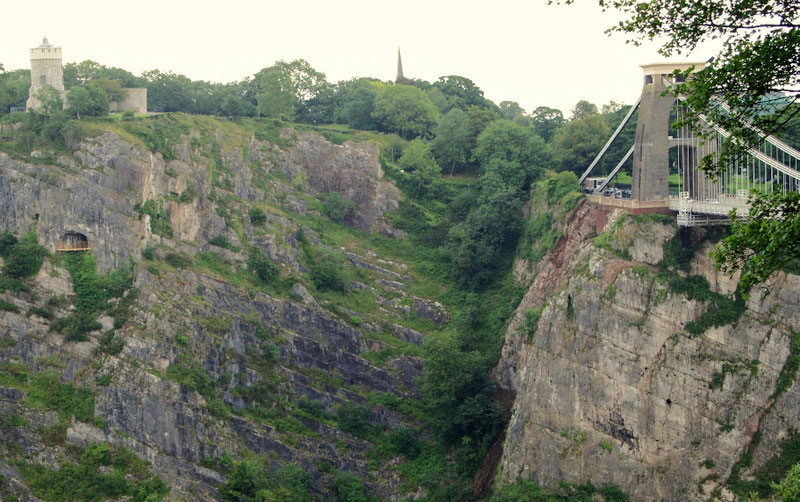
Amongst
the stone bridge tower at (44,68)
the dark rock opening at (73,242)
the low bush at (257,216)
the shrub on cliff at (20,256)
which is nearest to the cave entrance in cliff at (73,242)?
the dark rock opening at (73,242)

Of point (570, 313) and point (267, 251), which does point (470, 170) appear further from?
point (570, 313)

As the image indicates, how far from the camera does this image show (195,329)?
50.5m

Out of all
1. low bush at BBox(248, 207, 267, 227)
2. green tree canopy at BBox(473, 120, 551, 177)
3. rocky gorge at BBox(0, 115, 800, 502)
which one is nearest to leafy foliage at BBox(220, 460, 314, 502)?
rocky gorge at BBox(0, 115, 800, 502)

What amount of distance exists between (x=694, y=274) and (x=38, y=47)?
4167cm

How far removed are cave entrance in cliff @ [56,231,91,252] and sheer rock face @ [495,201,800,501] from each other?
2337cm

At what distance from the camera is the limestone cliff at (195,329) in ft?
154

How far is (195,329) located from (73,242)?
7898 mm

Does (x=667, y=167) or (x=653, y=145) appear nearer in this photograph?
(x=667, y=167)

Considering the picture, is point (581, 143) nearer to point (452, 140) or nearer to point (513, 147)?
point (513, 147)

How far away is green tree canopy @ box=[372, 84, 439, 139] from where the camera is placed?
73275mm

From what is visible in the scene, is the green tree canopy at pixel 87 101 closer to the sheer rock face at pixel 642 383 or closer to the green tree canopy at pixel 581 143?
the green tree canopy at pixel 581 143

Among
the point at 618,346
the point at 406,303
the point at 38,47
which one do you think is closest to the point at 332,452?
the point at 406,303

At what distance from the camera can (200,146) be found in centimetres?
5966

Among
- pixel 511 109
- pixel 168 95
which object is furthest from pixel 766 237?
pixel 511 109
